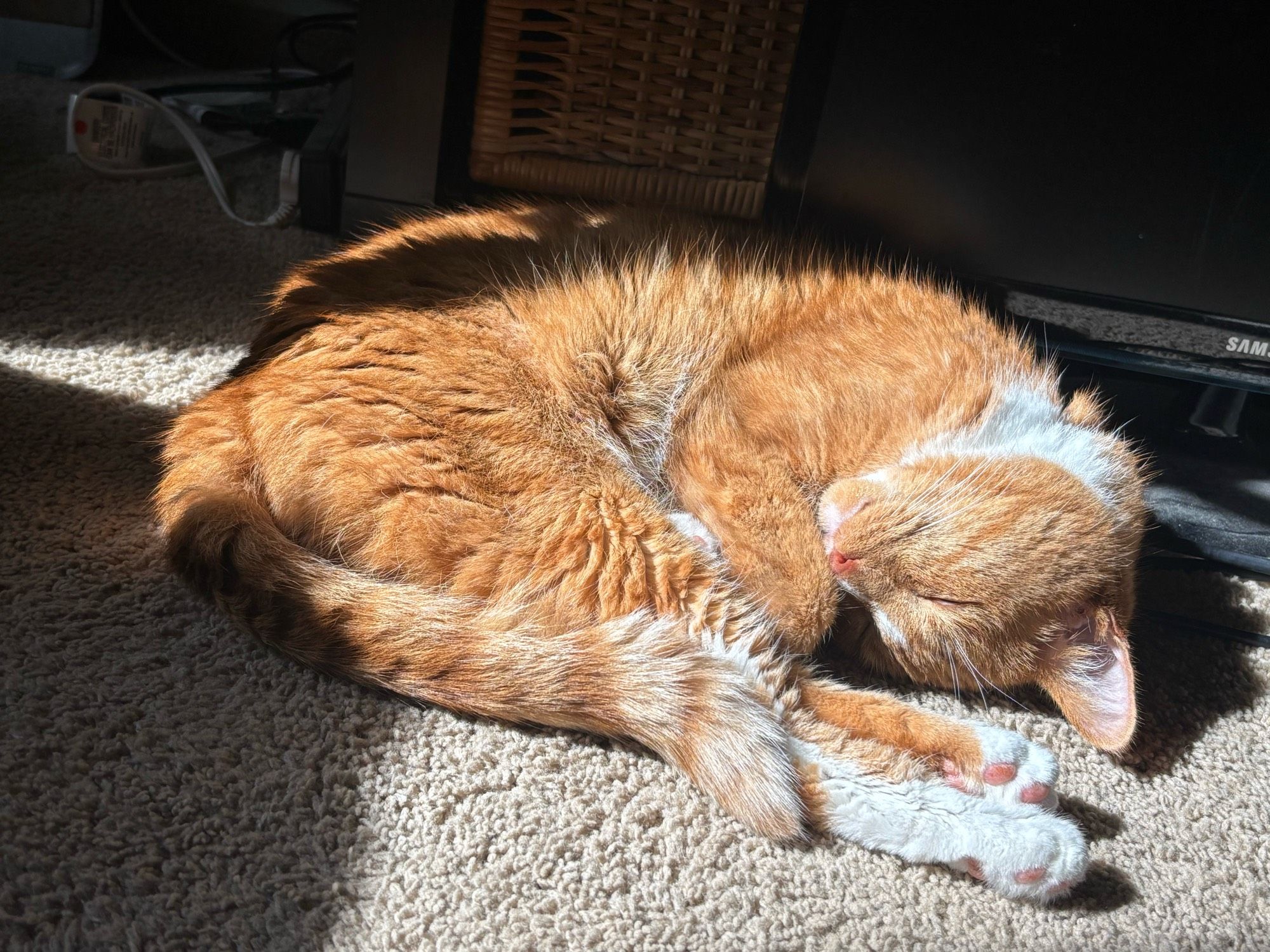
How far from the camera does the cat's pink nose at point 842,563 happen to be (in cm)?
125

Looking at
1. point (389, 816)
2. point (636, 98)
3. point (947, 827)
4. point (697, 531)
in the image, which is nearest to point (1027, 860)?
point (947, 827)

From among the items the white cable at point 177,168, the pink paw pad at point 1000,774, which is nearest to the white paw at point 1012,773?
the pink paw pad at point 1000,774

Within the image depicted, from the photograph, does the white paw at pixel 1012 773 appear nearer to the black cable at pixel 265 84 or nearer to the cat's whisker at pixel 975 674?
the cat's whisker at pixel 975 674

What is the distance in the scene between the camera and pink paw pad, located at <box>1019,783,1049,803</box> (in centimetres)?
109

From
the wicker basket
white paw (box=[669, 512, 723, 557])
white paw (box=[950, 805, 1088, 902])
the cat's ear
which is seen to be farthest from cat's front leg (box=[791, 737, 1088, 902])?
the wicker basket

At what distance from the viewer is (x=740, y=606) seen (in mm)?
1202

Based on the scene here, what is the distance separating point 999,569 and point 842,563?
0.20 m

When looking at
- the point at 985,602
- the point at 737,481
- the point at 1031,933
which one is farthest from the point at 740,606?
the point at 1031,933

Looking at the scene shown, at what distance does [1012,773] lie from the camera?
111cm

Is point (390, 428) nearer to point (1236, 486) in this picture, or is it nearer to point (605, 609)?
point (605, 609)

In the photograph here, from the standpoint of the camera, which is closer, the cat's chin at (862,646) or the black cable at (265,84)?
the cat's chin at (862,646)

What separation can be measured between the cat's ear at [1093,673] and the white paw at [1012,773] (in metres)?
0.11

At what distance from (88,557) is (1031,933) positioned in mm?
1236

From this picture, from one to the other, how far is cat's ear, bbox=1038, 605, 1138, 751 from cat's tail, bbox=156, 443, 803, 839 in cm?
45
